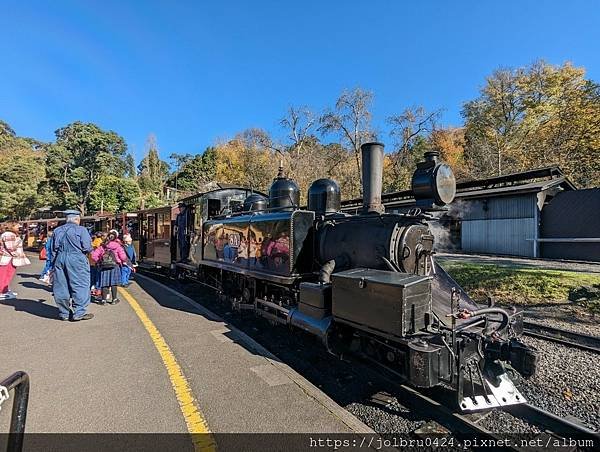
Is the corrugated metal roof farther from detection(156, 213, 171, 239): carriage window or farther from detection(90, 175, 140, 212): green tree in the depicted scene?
detection(90, 175, 140, 212): green tree

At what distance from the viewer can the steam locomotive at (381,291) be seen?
3.23 meters

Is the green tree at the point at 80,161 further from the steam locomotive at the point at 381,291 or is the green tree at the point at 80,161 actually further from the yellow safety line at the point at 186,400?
the yellow safety line at the point at 186,400

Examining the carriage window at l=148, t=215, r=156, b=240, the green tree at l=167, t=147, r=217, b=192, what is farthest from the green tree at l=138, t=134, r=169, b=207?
the carriage window at l=148, t=215, r=156, b=240

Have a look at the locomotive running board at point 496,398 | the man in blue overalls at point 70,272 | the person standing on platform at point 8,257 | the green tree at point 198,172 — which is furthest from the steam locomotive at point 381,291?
the green tree at point 198,172

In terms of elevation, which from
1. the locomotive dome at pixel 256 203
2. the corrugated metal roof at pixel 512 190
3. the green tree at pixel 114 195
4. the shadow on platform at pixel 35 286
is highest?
the green tree at pixel 114 195

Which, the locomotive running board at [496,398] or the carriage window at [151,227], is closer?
the locomotive running board at [496,398]

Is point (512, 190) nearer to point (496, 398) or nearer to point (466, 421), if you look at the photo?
point (496, 398)

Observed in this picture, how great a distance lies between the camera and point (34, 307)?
23.4 feet

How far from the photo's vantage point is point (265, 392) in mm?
3586

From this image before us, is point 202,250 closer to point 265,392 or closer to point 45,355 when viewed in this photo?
point 45,355

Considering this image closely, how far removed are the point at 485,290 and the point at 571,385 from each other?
6207 millimetres

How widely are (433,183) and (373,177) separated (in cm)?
115

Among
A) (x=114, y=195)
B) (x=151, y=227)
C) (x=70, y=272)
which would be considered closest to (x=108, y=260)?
(x=70, y=272)

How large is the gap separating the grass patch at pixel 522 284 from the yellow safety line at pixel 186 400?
7.92 metres
